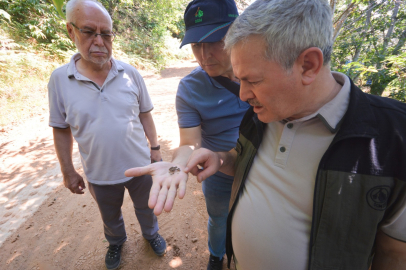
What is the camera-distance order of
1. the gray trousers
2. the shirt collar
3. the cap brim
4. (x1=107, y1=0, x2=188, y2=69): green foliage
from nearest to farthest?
the shirt collar → the cap brim → the gray trousers → (x1=107, y1=0, x2=188, y2=69): green foliage

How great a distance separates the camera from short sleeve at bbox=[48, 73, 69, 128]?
6.34ft

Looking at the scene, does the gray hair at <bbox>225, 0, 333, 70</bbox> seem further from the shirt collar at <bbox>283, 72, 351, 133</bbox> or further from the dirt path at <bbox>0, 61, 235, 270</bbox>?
the dirt path at <bbox>0, 61, 235, 270</bbox>

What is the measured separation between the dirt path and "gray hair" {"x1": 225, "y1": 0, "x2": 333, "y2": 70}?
261cm

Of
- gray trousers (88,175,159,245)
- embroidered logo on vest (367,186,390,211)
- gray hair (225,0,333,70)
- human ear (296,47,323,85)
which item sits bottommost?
gray trousers (88,175,159,245)

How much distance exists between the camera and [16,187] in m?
3.98

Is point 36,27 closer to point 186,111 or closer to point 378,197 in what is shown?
point 186,111

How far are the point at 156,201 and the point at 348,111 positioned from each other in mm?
1052

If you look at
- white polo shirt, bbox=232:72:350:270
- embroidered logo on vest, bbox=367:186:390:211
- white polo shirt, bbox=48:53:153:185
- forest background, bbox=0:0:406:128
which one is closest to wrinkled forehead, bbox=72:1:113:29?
white polo shirt, bbox=48:53:153:185

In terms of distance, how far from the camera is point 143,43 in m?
15.9

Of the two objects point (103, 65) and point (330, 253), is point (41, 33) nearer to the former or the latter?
point (103, 65)

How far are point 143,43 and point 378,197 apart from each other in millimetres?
17445

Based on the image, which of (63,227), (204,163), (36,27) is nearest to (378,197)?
(204,163)


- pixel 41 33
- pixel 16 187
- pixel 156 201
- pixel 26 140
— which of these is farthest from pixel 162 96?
pixel 156 201

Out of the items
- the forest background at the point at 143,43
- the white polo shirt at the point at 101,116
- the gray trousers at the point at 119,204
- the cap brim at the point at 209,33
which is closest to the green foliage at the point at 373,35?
the forest background at the point at 143,43
